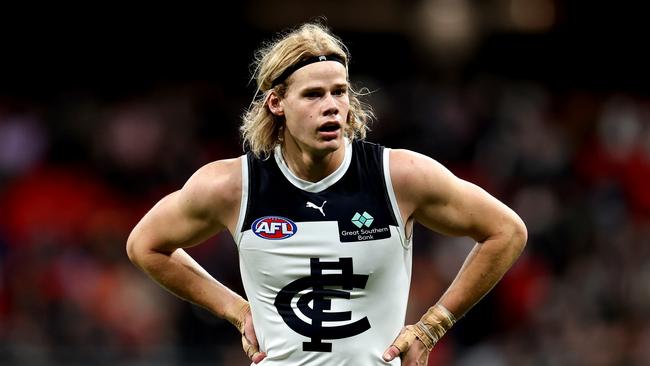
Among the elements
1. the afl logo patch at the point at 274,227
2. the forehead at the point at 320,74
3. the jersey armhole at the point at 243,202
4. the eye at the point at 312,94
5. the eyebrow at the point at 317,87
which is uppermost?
the forehead at the point at 320,74

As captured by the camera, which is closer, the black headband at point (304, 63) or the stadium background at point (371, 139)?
the black headband at point (304, 63)

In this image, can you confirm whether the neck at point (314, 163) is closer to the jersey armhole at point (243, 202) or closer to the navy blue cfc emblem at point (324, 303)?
the jersey armhole at point (243, 202)

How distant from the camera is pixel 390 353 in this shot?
5.20 meters

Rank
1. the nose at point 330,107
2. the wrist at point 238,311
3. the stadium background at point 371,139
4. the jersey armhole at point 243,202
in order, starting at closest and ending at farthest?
the nose at point 330,107
the jersey armhole at point 243,202
the wrist at point 238,311
the stadium background at point 371,139

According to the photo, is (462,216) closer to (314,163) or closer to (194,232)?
(314,163)

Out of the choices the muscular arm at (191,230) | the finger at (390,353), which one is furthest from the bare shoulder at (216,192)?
the finger at (390,353)

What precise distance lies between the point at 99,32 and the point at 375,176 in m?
10.3

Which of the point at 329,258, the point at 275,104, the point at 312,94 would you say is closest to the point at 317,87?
the point at 312,94

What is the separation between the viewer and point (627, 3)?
647 inches

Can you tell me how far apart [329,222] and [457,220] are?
0.55m

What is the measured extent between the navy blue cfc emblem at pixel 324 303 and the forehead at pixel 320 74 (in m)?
0.75

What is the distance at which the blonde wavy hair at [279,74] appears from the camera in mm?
5215

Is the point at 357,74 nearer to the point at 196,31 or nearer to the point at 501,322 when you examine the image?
the point at 196,31

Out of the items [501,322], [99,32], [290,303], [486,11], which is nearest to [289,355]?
[290,303]
